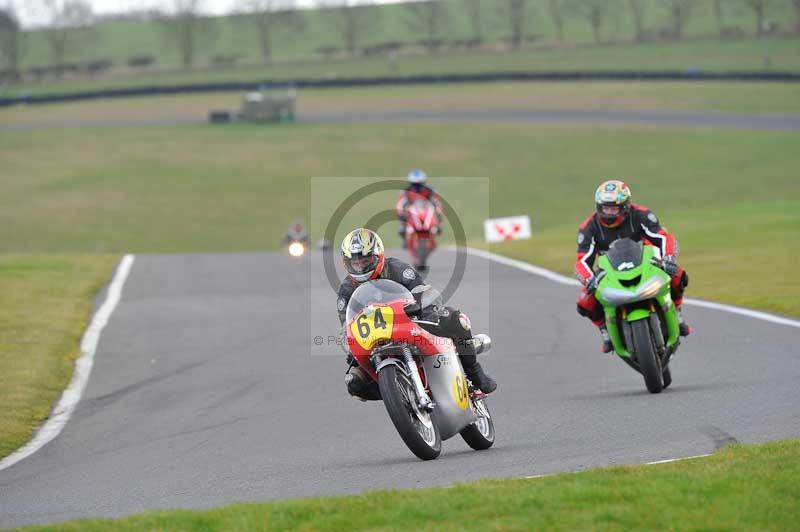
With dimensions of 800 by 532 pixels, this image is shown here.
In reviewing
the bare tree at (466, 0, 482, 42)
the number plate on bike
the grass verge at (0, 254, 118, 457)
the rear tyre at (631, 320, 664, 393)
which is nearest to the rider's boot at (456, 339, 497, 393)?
the number plate on bike

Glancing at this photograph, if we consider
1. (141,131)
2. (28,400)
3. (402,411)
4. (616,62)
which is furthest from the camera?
(616,62)

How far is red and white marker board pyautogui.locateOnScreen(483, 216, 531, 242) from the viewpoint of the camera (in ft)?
96.9

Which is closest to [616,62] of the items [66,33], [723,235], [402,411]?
[723,235]

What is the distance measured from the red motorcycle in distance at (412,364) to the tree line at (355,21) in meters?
86.7

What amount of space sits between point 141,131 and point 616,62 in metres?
30.7

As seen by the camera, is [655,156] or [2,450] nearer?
[2,450]

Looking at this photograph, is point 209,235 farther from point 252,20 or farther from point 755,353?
point 252,20

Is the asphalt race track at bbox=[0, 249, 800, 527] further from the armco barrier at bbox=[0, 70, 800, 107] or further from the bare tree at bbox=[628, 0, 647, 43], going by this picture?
the bare tree at bbox=[628, 0, 647, 43]

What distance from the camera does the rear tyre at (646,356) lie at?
1021cm

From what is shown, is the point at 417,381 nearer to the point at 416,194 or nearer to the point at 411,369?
the point at 411,369

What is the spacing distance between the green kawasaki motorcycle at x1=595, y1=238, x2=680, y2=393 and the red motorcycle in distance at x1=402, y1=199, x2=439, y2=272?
11276mm

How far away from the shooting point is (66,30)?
4427 inches

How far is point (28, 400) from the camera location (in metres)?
12.1

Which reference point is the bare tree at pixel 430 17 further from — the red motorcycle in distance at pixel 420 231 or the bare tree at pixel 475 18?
the red motorcycle in distance at pixel 420 231
